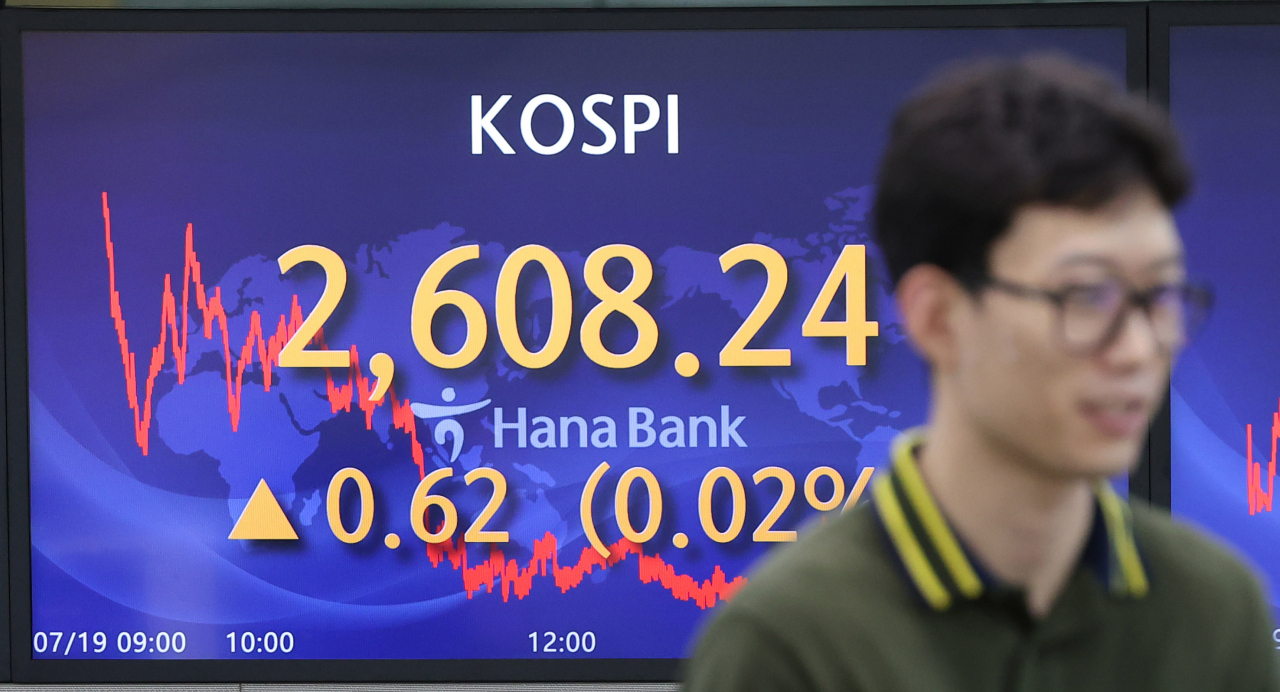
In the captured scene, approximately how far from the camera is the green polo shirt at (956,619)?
1011 mm

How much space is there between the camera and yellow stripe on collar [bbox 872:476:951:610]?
1.03 meters

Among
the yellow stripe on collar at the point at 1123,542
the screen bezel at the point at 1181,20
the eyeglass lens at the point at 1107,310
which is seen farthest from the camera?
the screen bezel at the point at 1181,20

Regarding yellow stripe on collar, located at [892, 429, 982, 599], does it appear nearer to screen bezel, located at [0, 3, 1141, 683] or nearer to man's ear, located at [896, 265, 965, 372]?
man's ear, located at [896, 265, 965, 372]

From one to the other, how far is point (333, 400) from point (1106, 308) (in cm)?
352

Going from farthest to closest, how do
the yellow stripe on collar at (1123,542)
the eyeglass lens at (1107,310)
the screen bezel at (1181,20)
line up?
1. the screen bezel at (1181,20)
2. the yellow stripe on collar at (1123,542)
3. the eyeglass lens at (1107,310)

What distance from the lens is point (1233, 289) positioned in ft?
13.7

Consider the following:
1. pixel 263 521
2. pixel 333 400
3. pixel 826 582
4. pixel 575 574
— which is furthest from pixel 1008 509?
pixel 263 521

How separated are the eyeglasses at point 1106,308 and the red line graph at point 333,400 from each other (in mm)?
3288

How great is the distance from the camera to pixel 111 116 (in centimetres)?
420

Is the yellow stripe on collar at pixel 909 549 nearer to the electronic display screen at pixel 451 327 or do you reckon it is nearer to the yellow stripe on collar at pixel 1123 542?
the yellow stripe on collar at pixel 1123 542

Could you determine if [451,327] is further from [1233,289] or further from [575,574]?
[1233,289]

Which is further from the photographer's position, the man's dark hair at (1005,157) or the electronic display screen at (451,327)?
the electronic display screen at (451,327)

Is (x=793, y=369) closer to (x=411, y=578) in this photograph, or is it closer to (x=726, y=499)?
(x=726, y=499)

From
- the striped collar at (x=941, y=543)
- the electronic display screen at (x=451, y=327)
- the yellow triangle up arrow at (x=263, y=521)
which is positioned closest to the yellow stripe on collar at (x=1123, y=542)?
the striped collar at (x=941, y=543)
